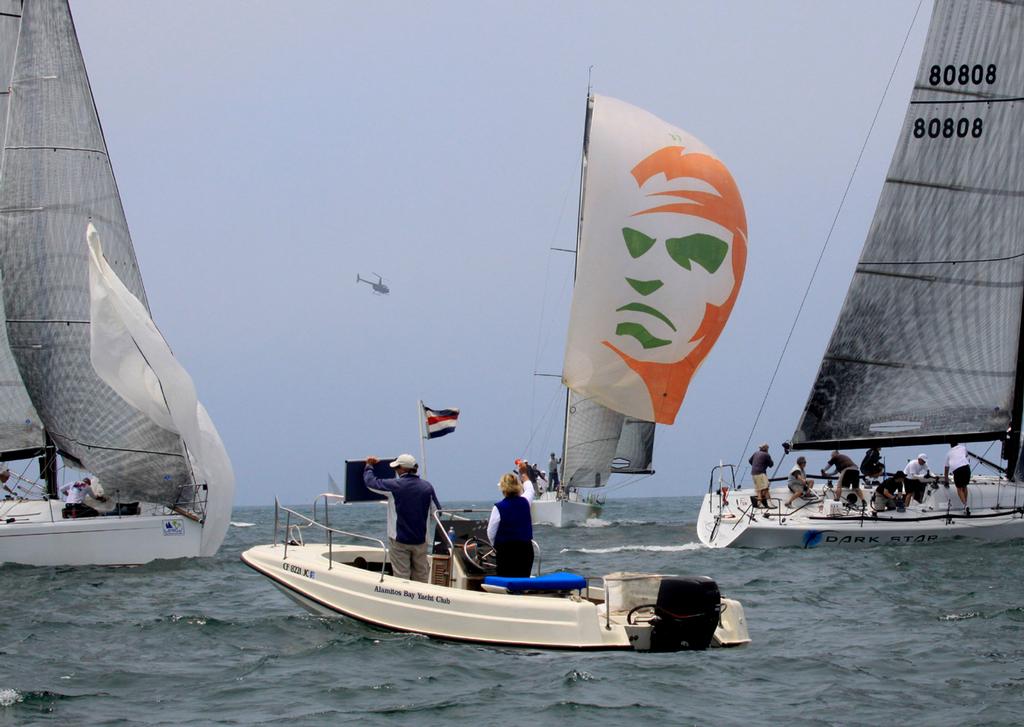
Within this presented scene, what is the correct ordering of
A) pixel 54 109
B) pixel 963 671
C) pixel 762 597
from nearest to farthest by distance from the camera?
1. pixel 963 671
2. pixel 762 597
3. pixel 54 109

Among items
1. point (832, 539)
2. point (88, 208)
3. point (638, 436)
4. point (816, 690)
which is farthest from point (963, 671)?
point (638, 436)

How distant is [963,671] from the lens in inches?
401

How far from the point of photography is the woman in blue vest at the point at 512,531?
10867 mm

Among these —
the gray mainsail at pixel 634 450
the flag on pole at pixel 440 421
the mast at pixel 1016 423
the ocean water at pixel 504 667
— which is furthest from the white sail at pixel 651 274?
the gray mainsail at pixel 634 450

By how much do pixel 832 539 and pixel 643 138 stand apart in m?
9.87

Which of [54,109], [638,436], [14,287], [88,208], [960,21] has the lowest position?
[638,436]

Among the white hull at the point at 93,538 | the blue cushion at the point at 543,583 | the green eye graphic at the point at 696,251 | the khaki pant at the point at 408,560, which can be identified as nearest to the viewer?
the blue cushion at the point at 543,583

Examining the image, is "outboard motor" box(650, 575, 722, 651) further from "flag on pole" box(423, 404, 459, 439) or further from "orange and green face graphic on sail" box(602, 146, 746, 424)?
"orange and green face graphic on sail" box(602, 146, 746, 424)

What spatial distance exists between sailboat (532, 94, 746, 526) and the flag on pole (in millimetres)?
9193

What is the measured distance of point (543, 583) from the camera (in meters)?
10.7

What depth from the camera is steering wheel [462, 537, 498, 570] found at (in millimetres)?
11430

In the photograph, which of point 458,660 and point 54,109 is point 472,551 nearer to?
point 458,660

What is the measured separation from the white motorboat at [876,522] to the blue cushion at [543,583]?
9.71m

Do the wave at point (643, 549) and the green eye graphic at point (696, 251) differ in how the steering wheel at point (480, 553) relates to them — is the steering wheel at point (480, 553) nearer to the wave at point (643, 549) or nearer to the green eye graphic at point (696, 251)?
the wave at point (643, 549)
